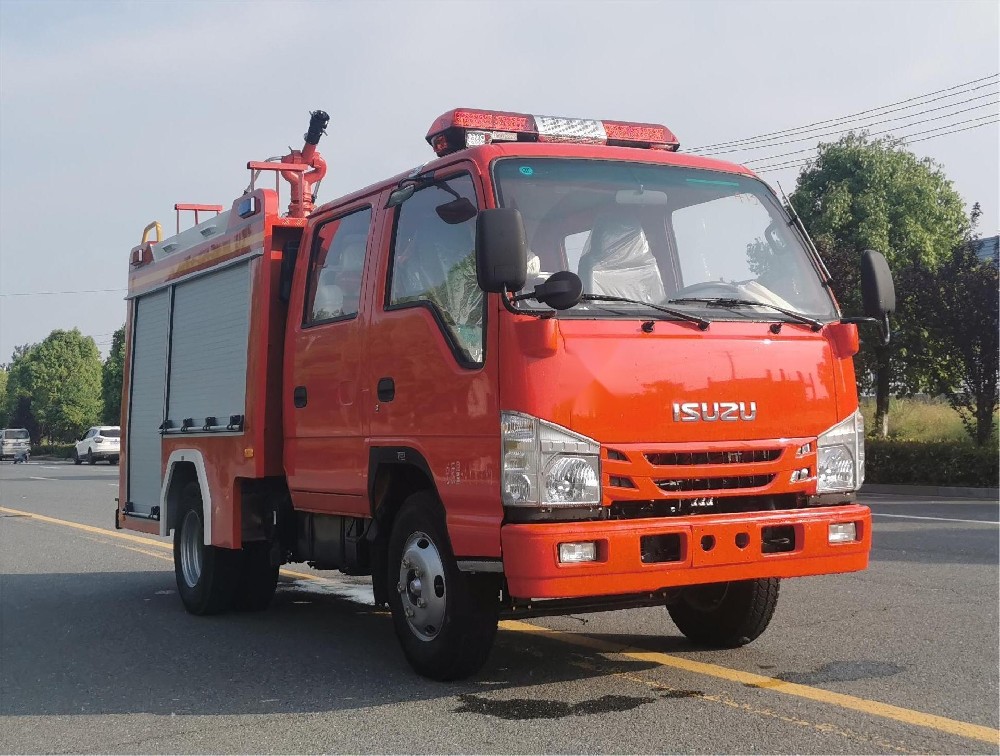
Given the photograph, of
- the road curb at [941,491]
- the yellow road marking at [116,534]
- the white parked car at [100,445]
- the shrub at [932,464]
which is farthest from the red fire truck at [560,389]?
the white parked car at [100,445]

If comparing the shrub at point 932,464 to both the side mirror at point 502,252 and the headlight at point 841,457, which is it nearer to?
the headlight at point 841,457

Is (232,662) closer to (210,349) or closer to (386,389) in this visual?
(386,389)

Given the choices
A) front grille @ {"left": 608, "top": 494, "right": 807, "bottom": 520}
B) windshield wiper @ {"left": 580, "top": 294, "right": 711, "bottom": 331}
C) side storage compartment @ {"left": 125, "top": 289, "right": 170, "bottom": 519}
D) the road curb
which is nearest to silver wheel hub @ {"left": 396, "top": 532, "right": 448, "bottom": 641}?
front grille @ {"left": 608, "top": 494, "right": 807, "bottom": 520}

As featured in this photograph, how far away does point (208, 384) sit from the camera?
8.18 metres

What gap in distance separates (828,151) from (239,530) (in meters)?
33.3

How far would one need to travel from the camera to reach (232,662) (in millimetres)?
6555

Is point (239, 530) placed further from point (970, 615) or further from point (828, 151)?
point (828, 151)

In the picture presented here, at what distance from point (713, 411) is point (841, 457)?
0.76 meters

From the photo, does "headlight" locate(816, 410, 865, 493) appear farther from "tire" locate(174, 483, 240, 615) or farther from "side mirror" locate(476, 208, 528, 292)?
"tire" locate(174, 483, 240, 615)

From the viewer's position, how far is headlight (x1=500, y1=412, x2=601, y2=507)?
5.04 m

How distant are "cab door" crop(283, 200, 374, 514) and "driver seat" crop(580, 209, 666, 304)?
1.32m

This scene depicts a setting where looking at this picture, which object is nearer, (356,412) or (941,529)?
(356,412)

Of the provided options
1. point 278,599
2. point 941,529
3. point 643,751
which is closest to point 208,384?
point 278,599

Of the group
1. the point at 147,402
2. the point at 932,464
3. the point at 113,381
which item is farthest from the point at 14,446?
the point at 147,402
